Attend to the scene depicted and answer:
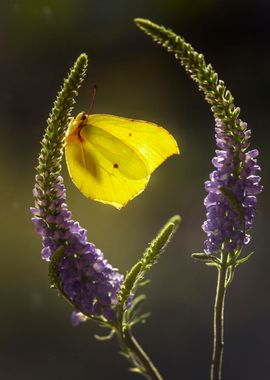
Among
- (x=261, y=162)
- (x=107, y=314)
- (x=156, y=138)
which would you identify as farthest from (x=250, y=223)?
(x=261, y=162)

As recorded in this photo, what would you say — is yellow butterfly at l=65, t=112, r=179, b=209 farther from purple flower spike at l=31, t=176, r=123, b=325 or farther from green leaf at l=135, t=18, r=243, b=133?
green leaf at l=135, t=18, r=243, b=133

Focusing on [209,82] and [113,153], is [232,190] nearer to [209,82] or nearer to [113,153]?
[209,82]

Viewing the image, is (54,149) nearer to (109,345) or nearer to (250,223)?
(250,223)

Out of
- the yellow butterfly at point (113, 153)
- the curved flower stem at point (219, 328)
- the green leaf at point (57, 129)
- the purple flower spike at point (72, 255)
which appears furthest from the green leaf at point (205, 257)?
the yellow butterfly at point (113, 153)

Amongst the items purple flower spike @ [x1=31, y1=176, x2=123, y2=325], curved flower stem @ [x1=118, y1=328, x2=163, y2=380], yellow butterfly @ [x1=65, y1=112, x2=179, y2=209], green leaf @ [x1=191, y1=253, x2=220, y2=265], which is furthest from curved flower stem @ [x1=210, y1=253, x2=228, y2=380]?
yellow butterfly @ [x1=65, y1=112, x2=179, y2=209]

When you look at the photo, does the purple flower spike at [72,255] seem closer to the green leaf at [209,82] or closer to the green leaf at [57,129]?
the green leaf at [57,129]
